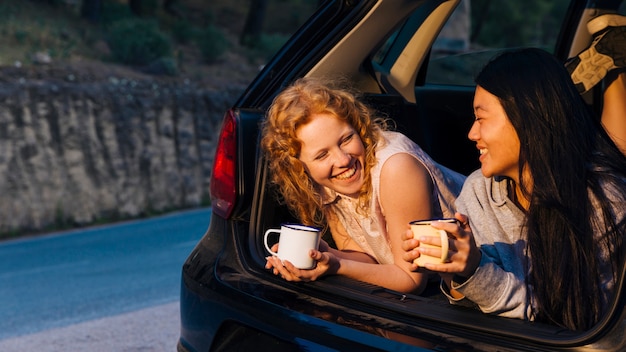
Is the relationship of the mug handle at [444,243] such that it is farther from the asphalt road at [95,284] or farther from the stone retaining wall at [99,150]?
the stone retaining wall at [99,150]

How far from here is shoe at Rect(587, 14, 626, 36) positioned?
3.56m

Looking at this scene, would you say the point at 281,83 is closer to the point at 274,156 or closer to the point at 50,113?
the point at 274,156

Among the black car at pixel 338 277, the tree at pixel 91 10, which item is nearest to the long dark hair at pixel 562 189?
the black car at pixel 338 277

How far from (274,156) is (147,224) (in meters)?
7.85

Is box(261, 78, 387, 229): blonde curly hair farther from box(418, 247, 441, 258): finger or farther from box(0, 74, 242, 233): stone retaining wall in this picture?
box(0, 74, 242, 233): stone retaining wall

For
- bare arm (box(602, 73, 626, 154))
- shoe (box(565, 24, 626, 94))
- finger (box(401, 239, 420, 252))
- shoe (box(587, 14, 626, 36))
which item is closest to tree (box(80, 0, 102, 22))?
shoe (box(587, 14, 626, 36))

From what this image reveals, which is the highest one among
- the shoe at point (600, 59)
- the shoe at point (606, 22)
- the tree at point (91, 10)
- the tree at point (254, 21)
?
the shoe at point (606, 22)

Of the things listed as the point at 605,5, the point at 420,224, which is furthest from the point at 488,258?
the point at 605,5

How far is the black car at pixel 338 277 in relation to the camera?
7.29ft

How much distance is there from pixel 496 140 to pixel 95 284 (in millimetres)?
5243

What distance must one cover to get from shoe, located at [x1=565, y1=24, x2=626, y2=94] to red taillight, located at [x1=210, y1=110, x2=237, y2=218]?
1.19 m

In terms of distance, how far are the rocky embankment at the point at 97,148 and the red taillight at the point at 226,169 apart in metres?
7.43

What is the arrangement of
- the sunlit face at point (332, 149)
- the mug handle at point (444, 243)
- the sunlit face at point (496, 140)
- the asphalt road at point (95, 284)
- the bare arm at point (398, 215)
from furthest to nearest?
the asphalt road at point (95, 284), the sunlit face at point (332, 149), the bare arm at point (398, 215), the sunlit face at point (496, 140), the mug handle at point (444, 243)

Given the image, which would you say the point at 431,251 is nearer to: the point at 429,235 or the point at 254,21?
the point at 429,235
